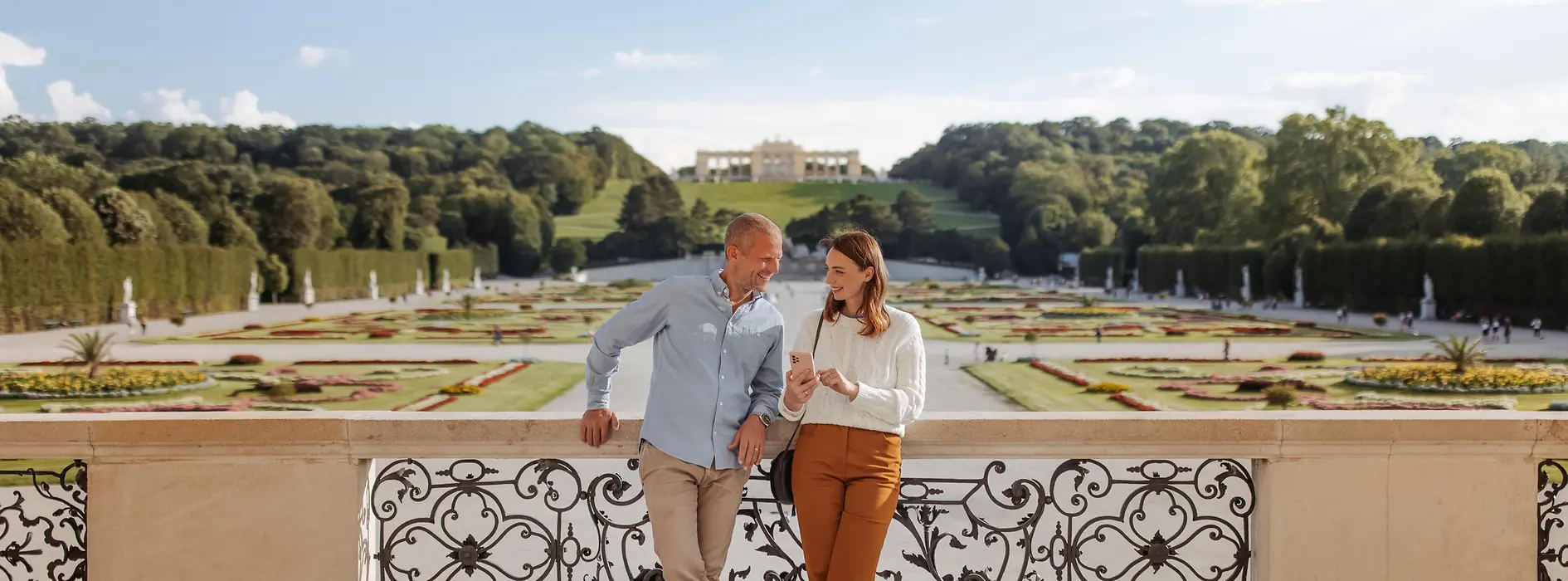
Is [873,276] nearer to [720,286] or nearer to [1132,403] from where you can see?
[720,286]

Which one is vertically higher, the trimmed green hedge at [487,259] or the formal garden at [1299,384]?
the trimmed green hedge at [487,259]

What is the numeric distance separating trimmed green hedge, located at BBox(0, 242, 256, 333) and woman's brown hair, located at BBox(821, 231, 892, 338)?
29.1 meters

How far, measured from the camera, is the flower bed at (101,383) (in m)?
15.1

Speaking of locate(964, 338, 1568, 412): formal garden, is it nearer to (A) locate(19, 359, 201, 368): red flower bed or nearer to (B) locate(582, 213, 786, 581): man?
(B) locate(582, 213, 786, 581): man

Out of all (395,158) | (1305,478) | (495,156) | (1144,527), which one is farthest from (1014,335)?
(495,156)

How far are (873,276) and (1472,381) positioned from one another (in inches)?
598

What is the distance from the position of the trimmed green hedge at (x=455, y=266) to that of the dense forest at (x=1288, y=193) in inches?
1468

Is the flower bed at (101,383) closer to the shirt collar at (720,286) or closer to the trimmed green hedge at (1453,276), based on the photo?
the shirt collar at (720,286)

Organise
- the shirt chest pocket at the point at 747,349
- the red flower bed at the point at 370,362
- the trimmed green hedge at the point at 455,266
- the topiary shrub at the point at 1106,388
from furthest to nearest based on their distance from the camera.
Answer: the trimmed green hedge at the point at 455,266, the red flower bed at the point at 370,362, the topiary shrub at the point at 1106,388, the shirt chest pocket at the point at 747,349

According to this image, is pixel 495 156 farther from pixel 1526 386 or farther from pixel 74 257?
pixel 1526 386

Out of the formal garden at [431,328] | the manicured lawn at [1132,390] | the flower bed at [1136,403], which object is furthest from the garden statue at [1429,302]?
the formal garden at [431,328]

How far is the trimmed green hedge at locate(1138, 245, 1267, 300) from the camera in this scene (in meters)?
46.2

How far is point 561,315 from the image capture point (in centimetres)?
3794

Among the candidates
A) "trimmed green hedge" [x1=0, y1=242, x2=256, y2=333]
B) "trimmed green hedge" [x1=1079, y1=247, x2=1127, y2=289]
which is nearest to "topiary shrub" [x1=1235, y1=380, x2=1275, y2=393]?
"trimmed green hedge" [x1=0, y1=242, x2=256, y2=333]
